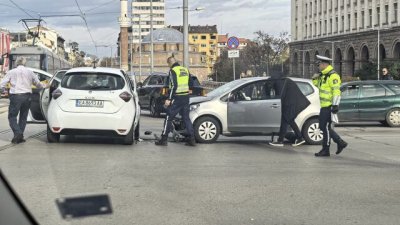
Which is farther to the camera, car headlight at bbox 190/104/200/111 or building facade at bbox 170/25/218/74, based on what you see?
building facade at bbox 170/25/218/74

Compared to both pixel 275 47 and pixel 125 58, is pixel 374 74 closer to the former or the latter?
pixel 275 47

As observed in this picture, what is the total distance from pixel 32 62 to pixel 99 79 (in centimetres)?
2461

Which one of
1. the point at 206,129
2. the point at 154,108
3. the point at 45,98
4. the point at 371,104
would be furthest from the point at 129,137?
the point at 154,108

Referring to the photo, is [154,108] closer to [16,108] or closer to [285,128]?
[285,128]

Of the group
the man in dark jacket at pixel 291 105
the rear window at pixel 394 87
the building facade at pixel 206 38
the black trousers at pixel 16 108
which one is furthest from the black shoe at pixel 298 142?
the building facade at pixel 206 38

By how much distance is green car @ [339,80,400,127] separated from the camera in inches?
691

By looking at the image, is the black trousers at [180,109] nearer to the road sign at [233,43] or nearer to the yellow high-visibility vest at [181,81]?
the yellow high-visibility vest at [181,81]

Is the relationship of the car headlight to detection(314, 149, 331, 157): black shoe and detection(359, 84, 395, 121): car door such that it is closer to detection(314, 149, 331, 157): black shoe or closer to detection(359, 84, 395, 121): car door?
detection(314, 149, 331, 157): black shoe

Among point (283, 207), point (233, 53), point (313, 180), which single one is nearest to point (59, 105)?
point (313, 180)

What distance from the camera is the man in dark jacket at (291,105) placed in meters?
11.9

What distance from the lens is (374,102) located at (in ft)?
57.8

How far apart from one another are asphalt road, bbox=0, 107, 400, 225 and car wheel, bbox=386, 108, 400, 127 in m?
5.67

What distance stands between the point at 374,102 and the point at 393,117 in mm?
779

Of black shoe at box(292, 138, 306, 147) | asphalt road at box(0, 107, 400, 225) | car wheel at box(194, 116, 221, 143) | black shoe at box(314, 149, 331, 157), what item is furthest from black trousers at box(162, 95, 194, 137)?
black shoe at box(314, 149, 331, 157)
